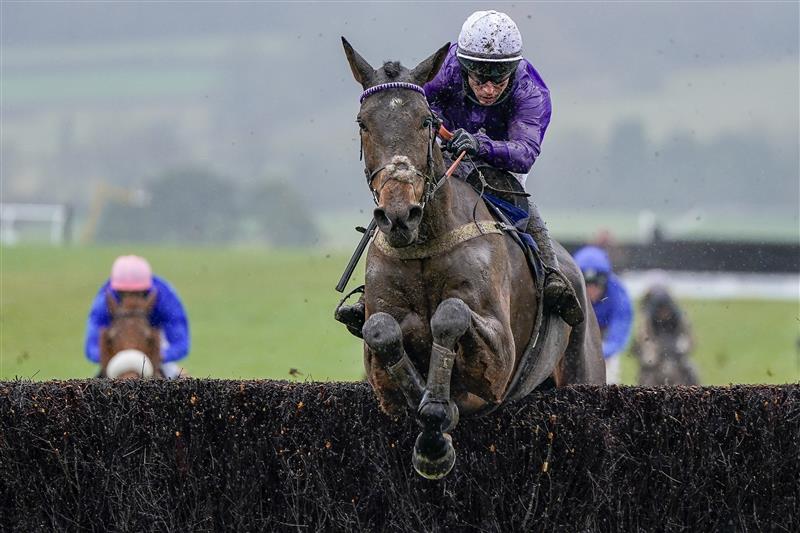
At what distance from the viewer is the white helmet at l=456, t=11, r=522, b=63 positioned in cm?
588

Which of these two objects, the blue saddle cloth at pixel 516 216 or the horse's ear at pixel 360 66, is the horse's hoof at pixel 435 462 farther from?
the horse's ear at pixel 360 66

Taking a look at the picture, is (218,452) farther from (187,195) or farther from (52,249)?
(187,195)

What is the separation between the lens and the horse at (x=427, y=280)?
503cm

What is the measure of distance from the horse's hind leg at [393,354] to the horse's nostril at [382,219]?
1.64 ft

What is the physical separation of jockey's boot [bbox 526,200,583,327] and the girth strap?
0.67m

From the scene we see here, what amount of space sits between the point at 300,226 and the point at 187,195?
16.0 feet

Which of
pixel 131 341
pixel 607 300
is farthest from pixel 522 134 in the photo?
pixel 607 300

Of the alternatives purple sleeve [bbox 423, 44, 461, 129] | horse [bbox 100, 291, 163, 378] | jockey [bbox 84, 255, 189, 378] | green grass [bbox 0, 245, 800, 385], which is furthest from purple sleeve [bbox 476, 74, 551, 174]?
green grass [bbox 0, 245, 800, 385]

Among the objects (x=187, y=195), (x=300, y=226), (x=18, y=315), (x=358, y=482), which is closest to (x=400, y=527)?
(x=358, y=482)

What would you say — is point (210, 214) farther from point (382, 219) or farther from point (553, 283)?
point (382, 219)

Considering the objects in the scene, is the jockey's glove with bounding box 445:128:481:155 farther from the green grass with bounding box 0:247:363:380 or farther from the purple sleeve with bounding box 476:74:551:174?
the green grass with bounding box 0:247:363:380

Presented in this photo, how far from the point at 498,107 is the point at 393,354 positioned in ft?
5.28

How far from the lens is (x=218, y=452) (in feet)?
20.2

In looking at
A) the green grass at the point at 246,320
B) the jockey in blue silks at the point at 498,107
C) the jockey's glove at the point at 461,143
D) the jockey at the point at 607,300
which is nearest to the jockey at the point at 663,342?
the jockey at the point at 607,300
